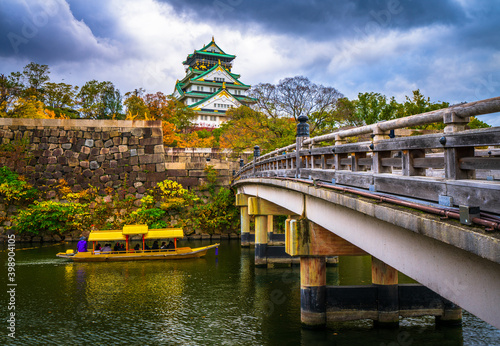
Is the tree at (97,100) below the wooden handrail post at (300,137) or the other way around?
the other way around

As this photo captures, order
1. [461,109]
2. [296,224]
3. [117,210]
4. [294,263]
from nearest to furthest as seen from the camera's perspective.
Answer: [461,109] → [296,224] → [294,263] → [117,210]

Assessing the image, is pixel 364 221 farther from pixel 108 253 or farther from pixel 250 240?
pixel 250 240

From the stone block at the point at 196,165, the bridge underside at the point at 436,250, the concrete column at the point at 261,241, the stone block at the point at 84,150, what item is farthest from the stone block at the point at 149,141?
the bridge underside at the point at 436,250

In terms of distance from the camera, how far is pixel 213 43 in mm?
86125

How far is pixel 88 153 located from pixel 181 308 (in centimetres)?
2346

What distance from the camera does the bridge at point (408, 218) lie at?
409cm

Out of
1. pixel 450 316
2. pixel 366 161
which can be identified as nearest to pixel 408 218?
pixel 366 161

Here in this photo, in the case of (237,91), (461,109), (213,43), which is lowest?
(461,109)

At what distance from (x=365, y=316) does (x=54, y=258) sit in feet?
65.1

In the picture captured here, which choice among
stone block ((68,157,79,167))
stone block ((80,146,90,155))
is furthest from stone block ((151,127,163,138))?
stone block ((68,157,79,167))

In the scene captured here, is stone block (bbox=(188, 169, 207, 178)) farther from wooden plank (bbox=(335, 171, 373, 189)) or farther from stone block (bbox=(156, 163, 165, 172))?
wooden plank (bbox=(335, 171, 373, 189))

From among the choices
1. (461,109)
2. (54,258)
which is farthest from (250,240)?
(461,109)

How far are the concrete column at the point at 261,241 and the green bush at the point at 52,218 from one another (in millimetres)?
16626

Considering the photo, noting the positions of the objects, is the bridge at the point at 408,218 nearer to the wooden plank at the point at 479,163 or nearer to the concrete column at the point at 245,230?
the wooden plank at the point at 479,163
